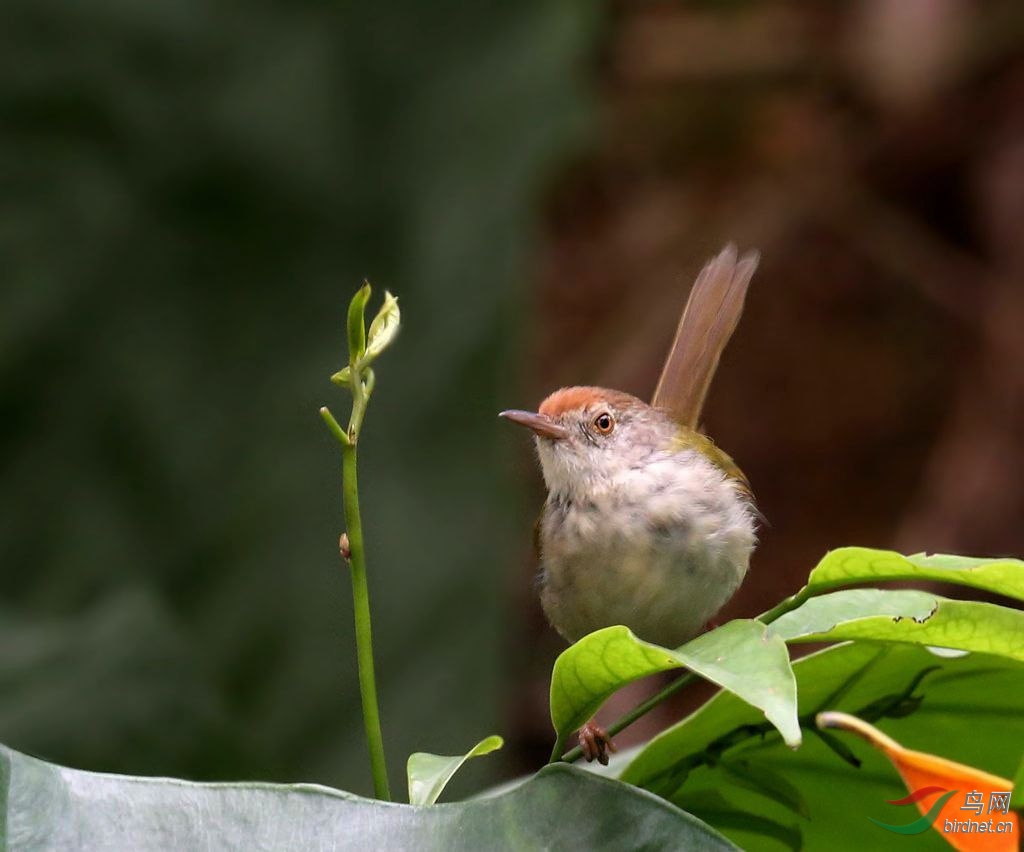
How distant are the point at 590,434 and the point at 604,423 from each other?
0.11ft

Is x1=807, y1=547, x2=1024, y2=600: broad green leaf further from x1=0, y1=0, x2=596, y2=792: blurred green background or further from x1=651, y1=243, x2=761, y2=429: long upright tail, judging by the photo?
x1=0, y1=0, x2=596, y2=792: blurred green background

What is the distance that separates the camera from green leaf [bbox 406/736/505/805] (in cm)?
137

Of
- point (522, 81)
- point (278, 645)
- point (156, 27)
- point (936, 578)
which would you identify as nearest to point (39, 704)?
point (278, 645)

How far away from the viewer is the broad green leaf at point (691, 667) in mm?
1171

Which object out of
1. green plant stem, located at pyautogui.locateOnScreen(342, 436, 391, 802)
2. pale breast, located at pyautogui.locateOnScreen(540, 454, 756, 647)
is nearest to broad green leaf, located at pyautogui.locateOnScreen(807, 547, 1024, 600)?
green plant stem, located at pyautogui.locateOnScreen(342, 436, 391, 802)

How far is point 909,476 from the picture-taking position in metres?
6.62

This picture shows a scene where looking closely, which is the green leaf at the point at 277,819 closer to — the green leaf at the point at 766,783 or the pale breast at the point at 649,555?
the green leaf at the point at 766,783

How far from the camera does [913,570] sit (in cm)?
132

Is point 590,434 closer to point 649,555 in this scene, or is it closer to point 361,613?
point 649,555

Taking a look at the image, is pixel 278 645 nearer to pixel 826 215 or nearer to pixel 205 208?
pixel 205 208

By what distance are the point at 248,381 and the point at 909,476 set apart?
3120mm

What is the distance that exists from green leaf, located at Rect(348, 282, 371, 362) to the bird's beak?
1.22 m

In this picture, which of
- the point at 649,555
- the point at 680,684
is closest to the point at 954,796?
the point at 680,684

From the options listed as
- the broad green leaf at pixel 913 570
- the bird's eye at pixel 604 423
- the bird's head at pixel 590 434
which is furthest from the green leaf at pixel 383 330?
the bird's eye at pixel 604 423
